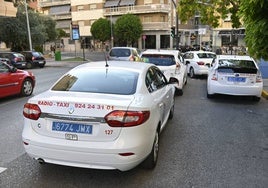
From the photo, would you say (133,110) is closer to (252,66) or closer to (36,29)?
(252,66)

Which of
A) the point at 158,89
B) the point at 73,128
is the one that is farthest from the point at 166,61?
the point at 73,128

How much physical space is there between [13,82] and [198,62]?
967 cm

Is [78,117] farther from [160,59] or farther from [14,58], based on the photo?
[14,58]

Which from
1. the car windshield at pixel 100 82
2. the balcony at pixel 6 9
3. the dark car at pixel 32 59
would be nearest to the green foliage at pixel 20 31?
the dark car at pixel 32 59

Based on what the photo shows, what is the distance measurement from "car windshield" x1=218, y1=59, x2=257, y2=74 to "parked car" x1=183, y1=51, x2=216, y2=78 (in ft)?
19.4

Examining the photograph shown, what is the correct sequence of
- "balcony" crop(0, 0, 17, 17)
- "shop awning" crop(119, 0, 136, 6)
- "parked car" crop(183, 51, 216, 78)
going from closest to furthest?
"parked car" crop(183, 51, 216, 78), "balcony" crop(0, 0, 17, 17), "shop awning" crop(119, 0, 136, 6)

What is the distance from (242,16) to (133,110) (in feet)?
8.72

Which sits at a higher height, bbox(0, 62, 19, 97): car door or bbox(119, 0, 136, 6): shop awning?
bbox(119, 0, 136, 6): shop awning

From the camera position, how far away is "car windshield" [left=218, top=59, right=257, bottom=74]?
9570mm

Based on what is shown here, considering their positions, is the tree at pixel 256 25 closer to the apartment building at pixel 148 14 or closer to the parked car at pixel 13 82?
the parked car at pixel 13 82

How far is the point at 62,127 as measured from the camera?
3877mm

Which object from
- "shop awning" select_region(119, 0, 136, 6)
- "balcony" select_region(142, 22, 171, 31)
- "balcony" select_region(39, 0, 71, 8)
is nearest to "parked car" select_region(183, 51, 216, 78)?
"balcony" select_region(142, 22, 171, 31)

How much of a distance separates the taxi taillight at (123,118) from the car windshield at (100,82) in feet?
1.90

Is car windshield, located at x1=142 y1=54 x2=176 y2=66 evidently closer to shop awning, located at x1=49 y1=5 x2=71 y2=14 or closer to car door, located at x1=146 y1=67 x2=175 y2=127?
car door, located at x1=146 y1=67 x2=175 y2=127
